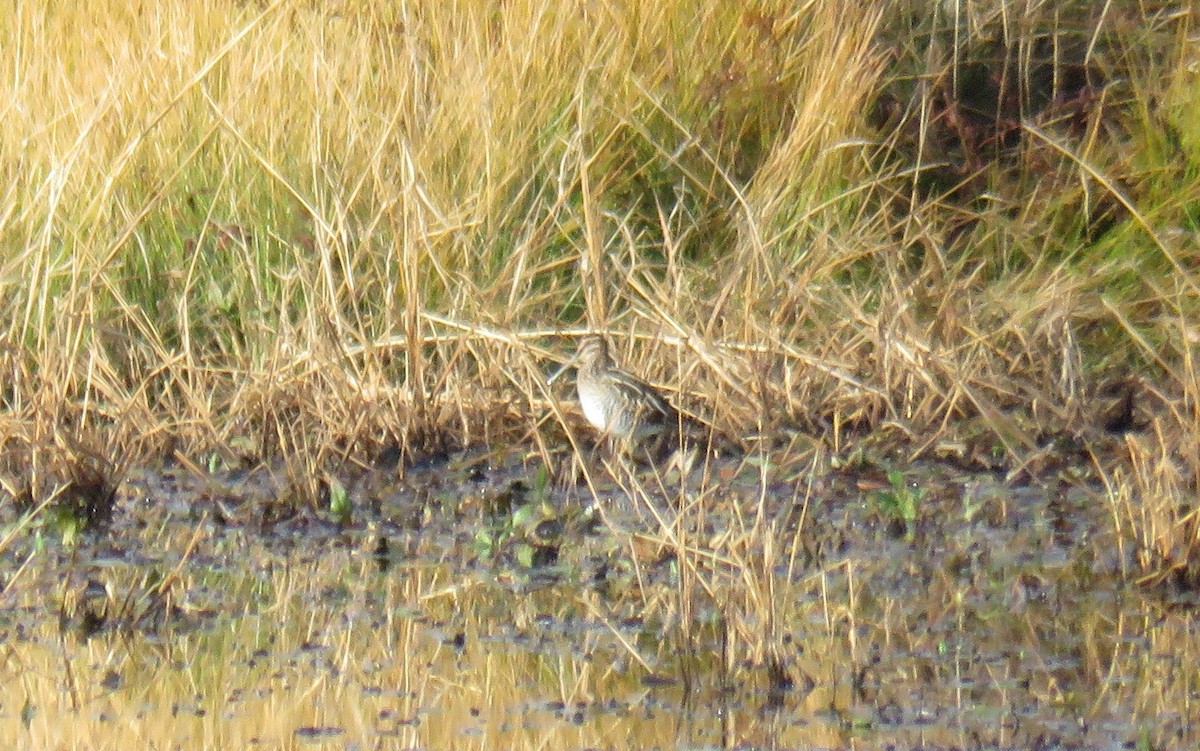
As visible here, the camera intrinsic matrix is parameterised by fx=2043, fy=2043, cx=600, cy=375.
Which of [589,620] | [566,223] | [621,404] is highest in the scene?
[566,223]

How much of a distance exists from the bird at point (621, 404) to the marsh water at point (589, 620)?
171 millimetres

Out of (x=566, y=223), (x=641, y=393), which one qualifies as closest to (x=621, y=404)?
(x=641, y=393)

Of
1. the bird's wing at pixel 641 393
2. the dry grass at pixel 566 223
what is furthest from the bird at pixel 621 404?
the dry grass at pixel 566 223

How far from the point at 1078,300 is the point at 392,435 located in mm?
2378

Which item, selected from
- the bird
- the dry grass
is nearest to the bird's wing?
the bird

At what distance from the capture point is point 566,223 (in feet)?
22.1

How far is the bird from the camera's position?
5648 mm

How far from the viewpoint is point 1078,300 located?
6.72 metres

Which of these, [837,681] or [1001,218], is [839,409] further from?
[837,681]

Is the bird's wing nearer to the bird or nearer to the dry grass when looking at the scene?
the bird

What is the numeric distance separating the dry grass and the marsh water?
24 cm

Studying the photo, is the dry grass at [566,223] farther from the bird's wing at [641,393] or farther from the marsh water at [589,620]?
the marsh water at [589,620]

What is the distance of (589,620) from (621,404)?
1.32 metres

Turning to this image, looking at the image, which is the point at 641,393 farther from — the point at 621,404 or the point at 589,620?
the point at 589,620
